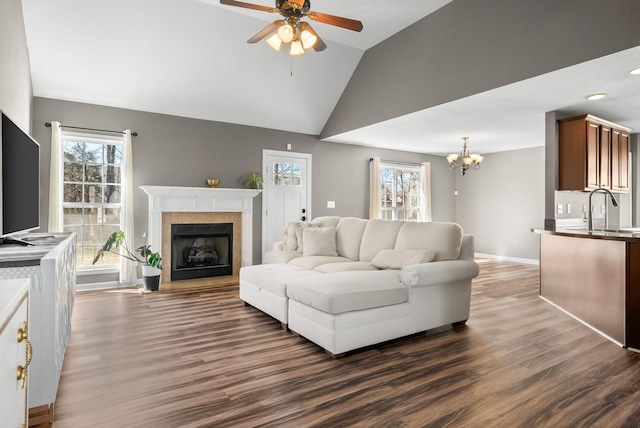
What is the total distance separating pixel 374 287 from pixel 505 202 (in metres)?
6.36

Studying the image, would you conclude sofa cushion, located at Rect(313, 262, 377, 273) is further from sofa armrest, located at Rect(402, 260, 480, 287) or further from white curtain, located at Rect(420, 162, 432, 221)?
white curtain, located at Rect(420, 162, 432, 221)

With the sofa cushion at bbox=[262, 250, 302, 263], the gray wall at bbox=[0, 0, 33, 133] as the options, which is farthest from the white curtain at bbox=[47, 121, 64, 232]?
the sofa cushion at bbox=[262, 250, 302, 263]

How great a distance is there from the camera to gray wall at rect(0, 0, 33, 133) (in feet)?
8.78

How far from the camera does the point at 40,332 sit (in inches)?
72.8

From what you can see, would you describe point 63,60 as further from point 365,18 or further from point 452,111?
→ point 452,111

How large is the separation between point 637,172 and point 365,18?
5484 millimetres

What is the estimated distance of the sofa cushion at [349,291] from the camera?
2752 mm

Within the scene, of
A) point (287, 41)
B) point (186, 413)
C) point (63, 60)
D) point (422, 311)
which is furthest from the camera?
point (63, 60)

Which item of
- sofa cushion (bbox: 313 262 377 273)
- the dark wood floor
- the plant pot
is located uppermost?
sofa cushion (bbox: 313 262 377 273)

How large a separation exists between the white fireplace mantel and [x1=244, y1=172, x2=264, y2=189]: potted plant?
0.17 meters

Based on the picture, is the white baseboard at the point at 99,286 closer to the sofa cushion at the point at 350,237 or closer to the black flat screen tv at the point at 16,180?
the black flat screen tv at the point at 16,180

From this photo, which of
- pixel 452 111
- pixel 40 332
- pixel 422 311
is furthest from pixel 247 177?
pixel 40 332

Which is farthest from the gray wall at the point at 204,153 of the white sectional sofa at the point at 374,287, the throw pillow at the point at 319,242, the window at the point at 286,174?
the white sectional sofa at the point at 374,287

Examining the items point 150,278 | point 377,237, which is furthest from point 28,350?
point 150,278
